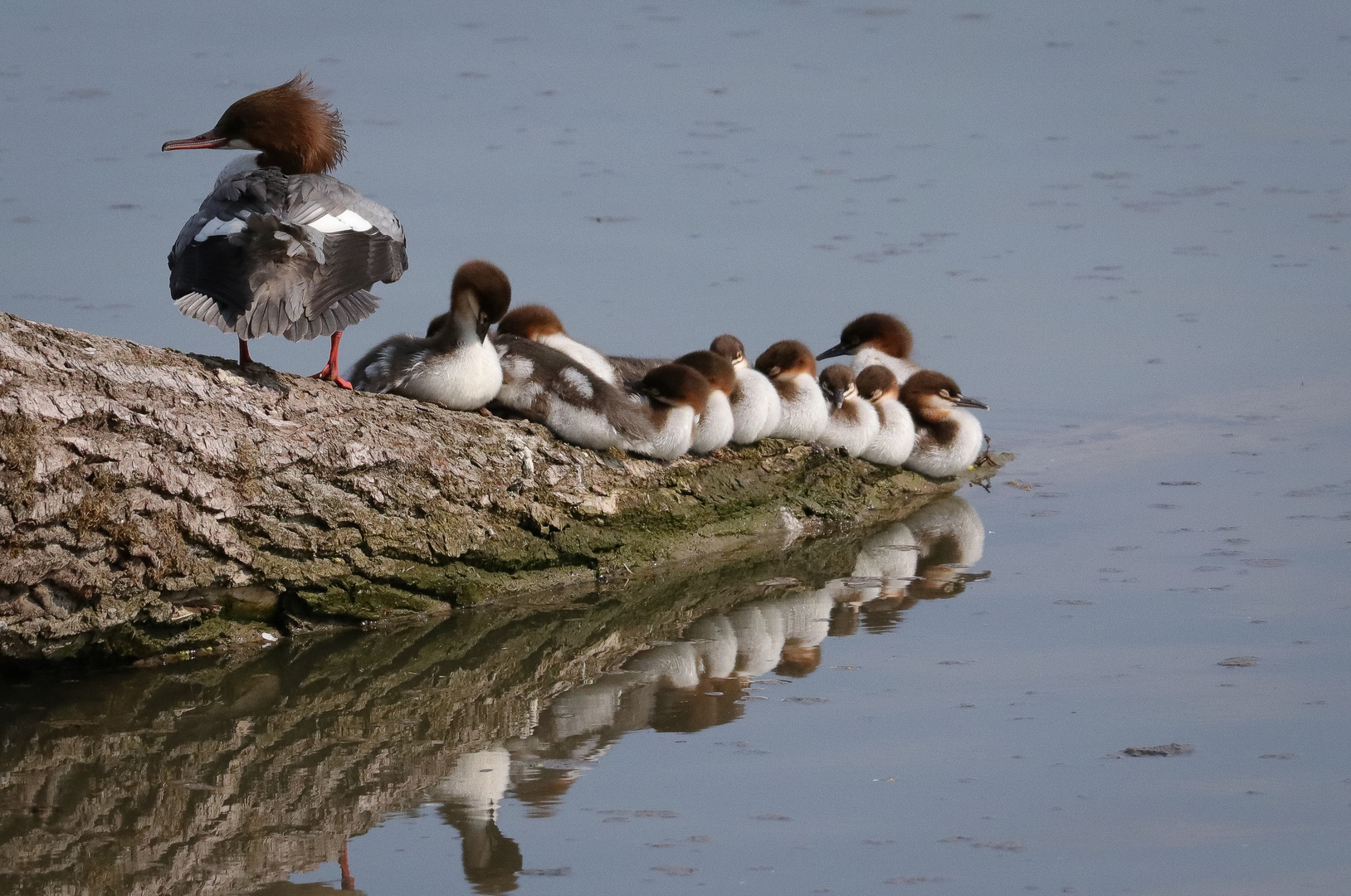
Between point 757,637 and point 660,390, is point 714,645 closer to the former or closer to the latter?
point 757,637

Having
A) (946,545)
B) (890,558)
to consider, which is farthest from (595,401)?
(946,545)

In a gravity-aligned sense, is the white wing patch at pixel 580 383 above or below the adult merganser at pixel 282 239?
below

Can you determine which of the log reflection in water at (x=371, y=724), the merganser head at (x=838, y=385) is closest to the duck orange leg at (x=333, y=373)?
Answer: the log reflection in water at (x=371, y=724)

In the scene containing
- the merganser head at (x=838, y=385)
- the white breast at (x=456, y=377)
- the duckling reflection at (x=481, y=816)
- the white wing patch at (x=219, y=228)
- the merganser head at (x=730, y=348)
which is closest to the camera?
the duckling reflection at (x=481, y=816)

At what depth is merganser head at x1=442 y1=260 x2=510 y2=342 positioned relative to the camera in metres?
6.04

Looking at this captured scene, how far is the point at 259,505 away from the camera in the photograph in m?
5.59

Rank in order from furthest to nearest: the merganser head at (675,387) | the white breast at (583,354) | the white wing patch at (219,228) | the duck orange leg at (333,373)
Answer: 1. the white breast at (583,354)
2. the merganser head at (675,387)
3. the duck orange leg at (333,373)
4. the white wing patch at (219,228)

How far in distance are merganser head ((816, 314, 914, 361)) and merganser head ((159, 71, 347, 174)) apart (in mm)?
2860

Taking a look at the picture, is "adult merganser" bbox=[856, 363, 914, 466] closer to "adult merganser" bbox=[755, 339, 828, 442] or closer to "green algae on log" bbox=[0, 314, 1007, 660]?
"adult merganser" bbox=[755, 339, 828, 442]

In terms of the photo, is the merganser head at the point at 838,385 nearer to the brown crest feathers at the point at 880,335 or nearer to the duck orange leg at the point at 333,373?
the brown crest feathers at the point at 880,335

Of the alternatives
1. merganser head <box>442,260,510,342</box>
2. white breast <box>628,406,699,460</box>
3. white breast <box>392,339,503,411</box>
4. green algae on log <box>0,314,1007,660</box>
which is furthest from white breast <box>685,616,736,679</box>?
merganser head <box>442,260,510,342</box>

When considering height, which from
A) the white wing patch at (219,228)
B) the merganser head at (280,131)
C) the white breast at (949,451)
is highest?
the merganser head at (280,131)

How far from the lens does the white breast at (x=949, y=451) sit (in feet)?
25.4

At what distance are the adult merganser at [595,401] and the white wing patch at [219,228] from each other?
126 cm
